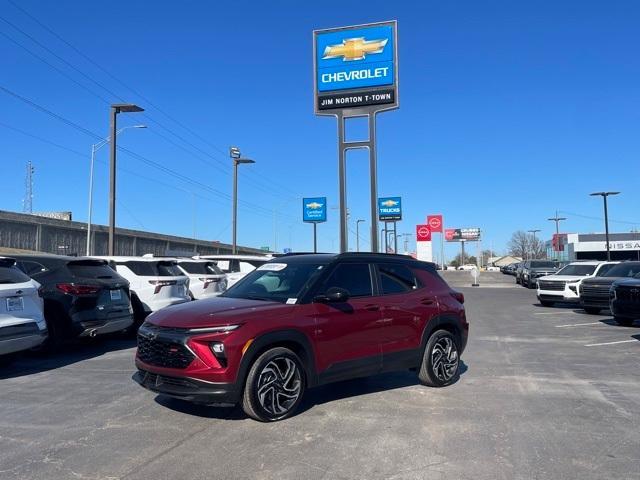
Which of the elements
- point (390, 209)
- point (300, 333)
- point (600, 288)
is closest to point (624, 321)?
point (600, 288)

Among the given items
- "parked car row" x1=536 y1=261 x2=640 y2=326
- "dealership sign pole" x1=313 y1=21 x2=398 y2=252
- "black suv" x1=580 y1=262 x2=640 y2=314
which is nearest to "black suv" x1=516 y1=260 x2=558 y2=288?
"parked car row" x1=536 y1=261 x2=640 y2=326

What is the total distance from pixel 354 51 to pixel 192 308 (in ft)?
60.2

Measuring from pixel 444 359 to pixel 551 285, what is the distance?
14720mm

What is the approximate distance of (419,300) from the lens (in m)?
7.36

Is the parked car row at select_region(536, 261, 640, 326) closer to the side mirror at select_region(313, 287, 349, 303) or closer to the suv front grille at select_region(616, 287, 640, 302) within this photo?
the suv front grille at select_region(616, 287, 640, 302)

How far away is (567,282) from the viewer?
20266mm

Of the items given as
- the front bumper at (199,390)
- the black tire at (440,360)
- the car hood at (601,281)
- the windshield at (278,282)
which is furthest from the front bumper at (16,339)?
the car hood at (601,281)

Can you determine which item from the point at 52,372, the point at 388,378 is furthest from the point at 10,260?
the point at 388,378

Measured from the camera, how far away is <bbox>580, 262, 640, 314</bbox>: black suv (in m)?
16.6

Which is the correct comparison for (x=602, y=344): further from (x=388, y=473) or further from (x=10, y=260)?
(x=10, y=260)

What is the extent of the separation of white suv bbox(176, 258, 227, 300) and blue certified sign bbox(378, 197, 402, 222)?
146 feet

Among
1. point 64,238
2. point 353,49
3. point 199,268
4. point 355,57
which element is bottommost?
point 199,268

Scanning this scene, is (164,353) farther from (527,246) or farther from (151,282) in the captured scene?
(527,246)

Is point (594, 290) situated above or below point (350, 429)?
above
